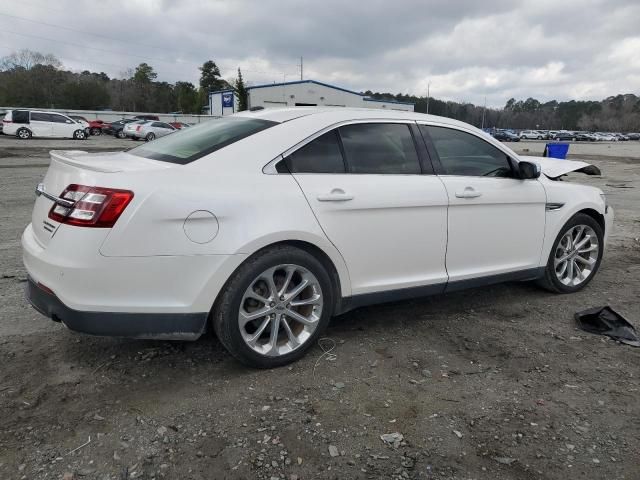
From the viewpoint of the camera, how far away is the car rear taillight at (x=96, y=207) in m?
2.70

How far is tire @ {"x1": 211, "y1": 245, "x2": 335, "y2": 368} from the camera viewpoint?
298 centimetres

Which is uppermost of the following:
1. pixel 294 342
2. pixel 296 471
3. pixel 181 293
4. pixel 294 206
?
pixel 294 206

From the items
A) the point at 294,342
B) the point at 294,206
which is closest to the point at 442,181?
the point at 294,206

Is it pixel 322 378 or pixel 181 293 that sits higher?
pixel 181 293

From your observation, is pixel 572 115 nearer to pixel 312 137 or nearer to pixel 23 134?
pixel 23 134

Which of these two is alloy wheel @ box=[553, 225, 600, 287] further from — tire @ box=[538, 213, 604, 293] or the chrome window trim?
the chrome window trim

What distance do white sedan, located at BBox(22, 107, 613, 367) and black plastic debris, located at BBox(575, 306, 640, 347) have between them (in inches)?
23.4

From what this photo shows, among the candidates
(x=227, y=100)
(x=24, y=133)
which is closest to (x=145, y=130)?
(x=24, y=133)

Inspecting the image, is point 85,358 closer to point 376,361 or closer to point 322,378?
point 322,378

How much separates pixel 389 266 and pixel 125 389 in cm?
183

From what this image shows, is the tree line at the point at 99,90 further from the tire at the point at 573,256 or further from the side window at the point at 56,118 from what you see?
the tire at the point at 573,256

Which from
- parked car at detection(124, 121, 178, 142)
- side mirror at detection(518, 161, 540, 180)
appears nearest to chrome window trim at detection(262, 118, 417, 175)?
side mirror at detection(518, 161, 540, 180)

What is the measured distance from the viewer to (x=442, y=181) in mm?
3809

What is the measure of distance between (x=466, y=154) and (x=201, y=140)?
6.71 ft
